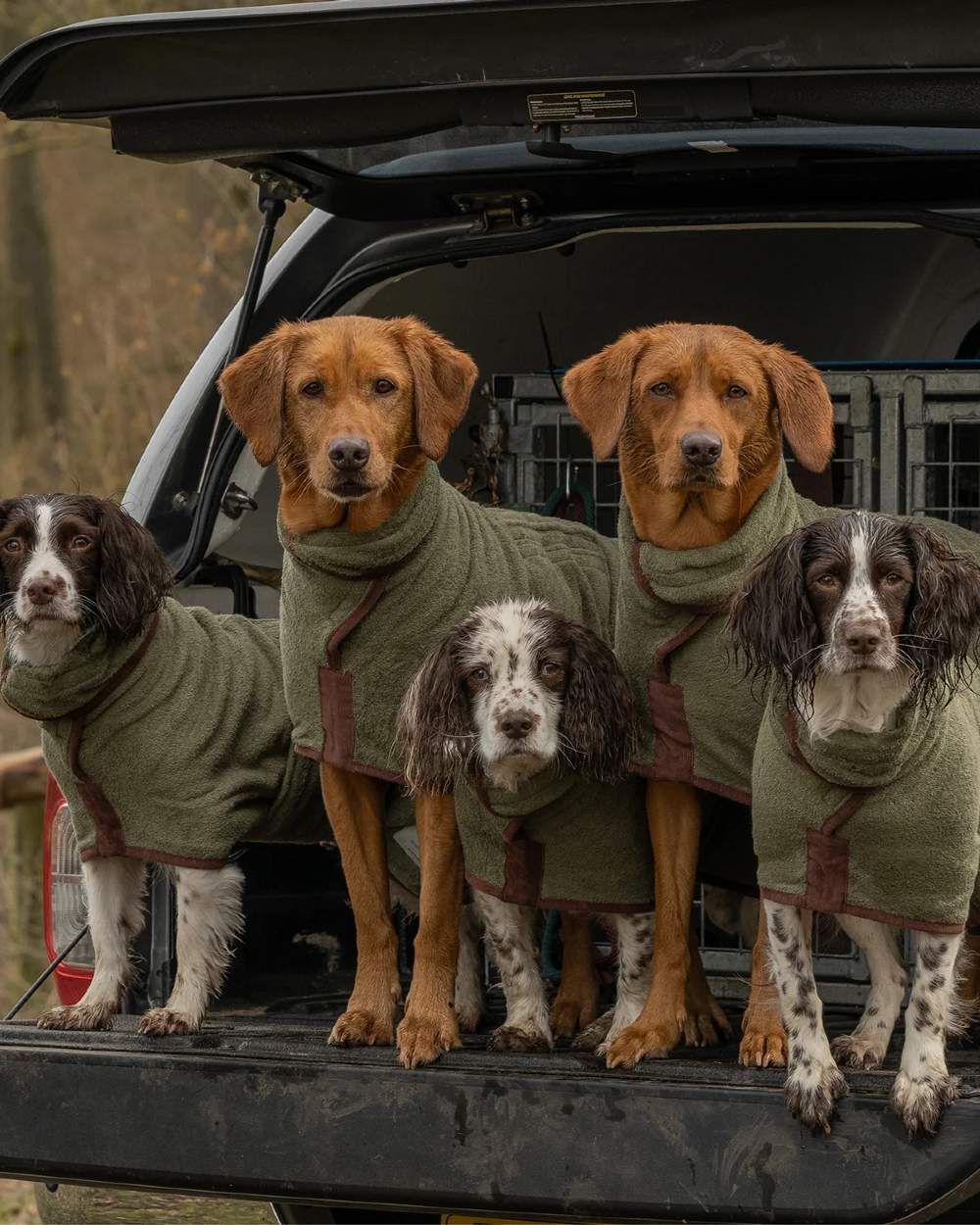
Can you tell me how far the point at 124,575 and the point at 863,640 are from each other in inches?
62.9

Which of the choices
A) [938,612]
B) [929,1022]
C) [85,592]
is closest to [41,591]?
[85,592]

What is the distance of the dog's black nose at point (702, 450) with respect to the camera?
401 centimetres

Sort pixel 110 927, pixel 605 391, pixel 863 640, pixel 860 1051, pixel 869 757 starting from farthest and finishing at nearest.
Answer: pixel 110 927
pixel 605 391
pixel 860 1051
pixel 869 757
pixel 863 640

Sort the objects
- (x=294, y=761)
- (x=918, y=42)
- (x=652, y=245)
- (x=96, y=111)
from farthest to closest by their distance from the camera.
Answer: (x=652, y=245) → (x=294, y=761) → (x=96, y=111) → (x=918, y=42)

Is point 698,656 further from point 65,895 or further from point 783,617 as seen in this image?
point 65,895

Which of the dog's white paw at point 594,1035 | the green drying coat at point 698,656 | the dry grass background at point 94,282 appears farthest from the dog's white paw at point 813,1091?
the dry grass background at point 94,282

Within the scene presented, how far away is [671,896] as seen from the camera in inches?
165

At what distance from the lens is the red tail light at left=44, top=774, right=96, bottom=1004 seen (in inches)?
188

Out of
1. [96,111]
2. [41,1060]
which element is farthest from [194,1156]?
[96,111]

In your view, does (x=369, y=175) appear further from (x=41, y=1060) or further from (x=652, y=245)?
(x=41, y=1060)

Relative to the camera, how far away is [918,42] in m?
3.50

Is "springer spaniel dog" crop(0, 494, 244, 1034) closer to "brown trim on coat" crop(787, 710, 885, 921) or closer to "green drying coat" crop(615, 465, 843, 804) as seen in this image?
"green drying coat" crop(615, 465, 843, 804)

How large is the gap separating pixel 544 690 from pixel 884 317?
2.26 metres

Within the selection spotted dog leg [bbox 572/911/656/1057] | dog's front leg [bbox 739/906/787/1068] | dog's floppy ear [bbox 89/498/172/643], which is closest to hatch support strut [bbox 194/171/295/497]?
dog's floppy ear [bbox 89/498/172/643]
